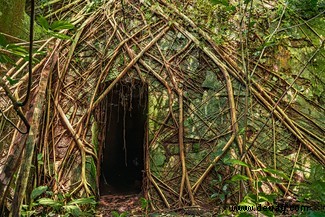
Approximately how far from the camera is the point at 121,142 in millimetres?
6230

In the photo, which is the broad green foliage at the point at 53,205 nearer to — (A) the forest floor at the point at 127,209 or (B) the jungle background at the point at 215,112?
(B) the jungle background at the point at 215,112

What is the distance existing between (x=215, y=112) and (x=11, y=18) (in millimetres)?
2597

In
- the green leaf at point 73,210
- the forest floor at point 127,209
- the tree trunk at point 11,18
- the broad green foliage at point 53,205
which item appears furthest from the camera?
the forest floor at point 127,209

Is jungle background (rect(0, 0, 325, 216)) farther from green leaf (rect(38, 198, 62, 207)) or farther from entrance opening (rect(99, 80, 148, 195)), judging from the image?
entrance opening (rect(99, 80, 148, 195))

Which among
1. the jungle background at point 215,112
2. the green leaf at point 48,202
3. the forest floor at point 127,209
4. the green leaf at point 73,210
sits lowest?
the forest floor at point 127,209

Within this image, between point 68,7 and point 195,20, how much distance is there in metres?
2.12

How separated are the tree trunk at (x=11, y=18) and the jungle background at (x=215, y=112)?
7cm

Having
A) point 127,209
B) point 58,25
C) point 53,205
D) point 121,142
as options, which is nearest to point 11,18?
point 58,25

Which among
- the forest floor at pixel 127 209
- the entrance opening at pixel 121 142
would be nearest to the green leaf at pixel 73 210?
the forest floor at pixel 127 209

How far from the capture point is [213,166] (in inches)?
140

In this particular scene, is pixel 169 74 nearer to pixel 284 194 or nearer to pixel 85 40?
pixel 85 40

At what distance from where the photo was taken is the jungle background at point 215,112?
3340 mm

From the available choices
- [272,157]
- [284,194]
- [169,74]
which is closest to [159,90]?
[169,74]

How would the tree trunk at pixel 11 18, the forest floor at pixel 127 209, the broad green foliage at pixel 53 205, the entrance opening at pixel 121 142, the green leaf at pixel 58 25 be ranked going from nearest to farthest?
the green leaf at pixel 58 25, the tree trunk at pixel 11 18, the broad green foliage at pixel 53 205, the forest floor at pixel 127 209, the entrance opening at pixel 121 142
